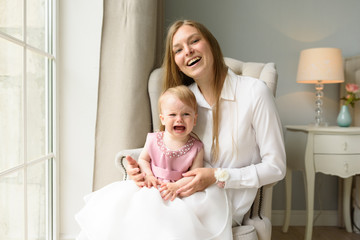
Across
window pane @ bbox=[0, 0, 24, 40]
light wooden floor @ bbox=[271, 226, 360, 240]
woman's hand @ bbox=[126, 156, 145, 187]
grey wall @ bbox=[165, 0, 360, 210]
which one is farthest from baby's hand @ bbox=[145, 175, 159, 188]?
grey wall @ bbox=[165, 0, 360, 210]

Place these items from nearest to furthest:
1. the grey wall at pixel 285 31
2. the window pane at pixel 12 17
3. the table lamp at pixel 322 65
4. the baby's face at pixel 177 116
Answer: the window pane at pixel 12 17 < the baby's face at pixel 177 116 < the table lamp at pixel 322 65 < the grey wall at pixel 285 31

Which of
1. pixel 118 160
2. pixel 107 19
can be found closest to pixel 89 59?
pixel 107 19

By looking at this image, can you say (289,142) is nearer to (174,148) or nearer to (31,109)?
(174,148)

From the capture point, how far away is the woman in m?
1.24

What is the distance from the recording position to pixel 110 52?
1.69 meters

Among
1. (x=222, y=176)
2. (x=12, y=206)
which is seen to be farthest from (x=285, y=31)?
(x=12, y=206)

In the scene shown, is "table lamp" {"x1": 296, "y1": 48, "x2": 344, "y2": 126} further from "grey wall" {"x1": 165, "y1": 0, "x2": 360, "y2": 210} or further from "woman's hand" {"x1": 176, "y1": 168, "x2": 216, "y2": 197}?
"woman's hand" {"x1": 176, "y1": 168, "x2": 216, "y2": 197}

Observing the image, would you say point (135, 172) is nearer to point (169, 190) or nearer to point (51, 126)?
point (169, 190)

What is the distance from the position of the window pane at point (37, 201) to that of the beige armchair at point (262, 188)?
0.42 m

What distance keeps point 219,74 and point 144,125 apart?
56cm

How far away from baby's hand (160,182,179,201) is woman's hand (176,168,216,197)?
0.7 inches

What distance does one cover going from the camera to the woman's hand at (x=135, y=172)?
1.21 meters

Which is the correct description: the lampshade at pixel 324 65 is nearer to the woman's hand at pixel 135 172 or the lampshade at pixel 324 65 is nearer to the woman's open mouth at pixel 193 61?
the woman's open mouth at pixel 193 61

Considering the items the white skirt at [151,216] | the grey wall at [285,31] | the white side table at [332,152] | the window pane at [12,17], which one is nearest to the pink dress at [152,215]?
the white skirt at [151,216]
